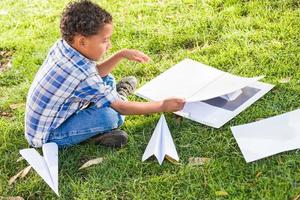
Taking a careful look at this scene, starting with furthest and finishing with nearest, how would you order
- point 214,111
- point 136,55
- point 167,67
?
point 167,67 < point 136,55 < point 214,111

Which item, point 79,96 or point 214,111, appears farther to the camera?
point 214,111

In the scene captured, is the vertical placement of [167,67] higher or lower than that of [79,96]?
lower

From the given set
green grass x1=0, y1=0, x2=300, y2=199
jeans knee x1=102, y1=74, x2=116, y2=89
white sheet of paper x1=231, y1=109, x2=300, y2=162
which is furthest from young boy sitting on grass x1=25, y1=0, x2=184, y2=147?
white sheet of paper x1=231, y1=109, x2=300, y2=162

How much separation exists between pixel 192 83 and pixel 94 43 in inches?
27.5

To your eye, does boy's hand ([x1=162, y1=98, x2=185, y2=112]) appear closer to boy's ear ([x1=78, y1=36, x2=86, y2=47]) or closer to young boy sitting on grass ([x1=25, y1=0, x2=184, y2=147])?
young boy sitting on grass ([x1=25, y1=0, x2=184, y2=147])

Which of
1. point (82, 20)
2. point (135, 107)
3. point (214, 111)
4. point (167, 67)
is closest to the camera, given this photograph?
point (82, 20)

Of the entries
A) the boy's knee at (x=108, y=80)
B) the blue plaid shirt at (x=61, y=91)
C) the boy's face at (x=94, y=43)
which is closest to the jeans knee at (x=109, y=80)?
the boy's knee at (x=108, y=80)

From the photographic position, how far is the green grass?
8.84 ft

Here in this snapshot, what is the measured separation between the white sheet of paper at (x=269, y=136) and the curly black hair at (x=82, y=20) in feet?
→ 2.98

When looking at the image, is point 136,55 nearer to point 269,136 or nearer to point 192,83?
point 192,83

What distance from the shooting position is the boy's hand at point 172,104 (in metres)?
2.90

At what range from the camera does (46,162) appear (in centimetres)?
292

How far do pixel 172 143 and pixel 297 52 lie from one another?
118 centimetres

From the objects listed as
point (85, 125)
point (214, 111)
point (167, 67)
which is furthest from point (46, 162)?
point (167, 67)
